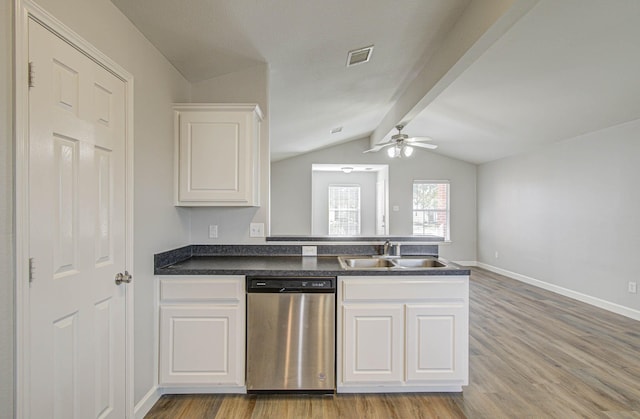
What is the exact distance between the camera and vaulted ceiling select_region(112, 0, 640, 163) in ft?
6.57

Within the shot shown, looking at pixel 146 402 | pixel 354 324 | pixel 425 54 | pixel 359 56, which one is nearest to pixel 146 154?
pixel 146 402

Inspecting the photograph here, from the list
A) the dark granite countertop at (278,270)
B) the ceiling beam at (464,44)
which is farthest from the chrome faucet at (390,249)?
the ceiling beam at (464,44)

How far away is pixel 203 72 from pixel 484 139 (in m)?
4.94

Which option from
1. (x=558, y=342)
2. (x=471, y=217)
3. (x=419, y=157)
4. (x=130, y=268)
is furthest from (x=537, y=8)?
(x=471, y=217)

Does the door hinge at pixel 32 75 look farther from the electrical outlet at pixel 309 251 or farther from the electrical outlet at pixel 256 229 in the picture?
the electrical outlet at pixel 309 251

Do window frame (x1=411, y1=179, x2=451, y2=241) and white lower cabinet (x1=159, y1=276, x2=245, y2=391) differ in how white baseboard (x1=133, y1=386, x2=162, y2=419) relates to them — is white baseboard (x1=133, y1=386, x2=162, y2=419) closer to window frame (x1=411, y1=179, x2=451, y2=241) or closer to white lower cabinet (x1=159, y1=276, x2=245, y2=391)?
white lower cabinet (x1=159, y1=276, x2=245, y2=391)

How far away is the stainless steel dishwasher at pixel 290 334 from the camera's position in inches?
83.4

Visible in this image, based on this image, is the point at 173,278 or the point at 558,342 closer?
the point at 173,278

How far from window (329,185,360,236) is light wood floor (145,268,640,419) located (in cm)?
522

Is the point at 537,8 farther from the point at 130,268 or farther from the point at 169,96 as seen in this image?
the point at 130,268

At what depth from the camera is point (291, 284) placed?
2.12 metres

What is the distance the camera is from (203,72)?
2518mm

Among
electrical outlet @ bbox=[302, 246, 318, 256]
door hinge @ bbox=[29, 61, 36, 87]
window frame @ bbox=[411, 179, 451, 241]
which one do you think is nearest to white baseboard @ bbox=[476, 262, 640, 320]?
window frame @ bbox=[411, 179, 451, 241]

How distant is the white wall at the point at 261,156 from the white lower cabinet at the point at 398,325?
0.97 metres
